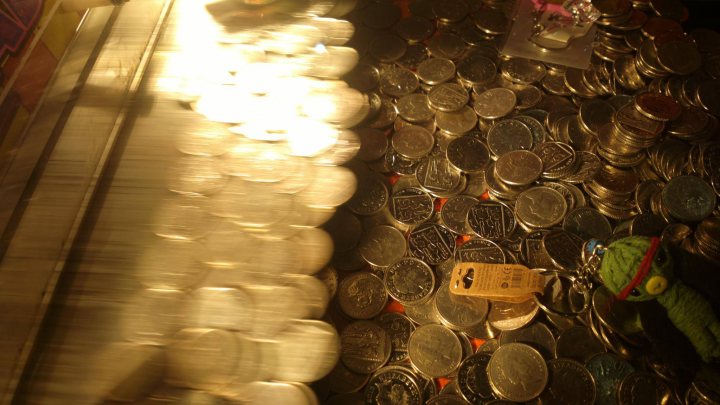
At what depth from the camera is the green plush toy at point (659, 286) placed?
3.88ft

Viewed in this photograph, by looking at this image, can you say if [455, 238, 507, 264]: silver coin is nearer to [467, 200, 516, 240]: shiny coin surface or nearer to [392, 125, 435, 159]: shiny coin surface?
[467, 200, 516, 240]: shiny coin surface

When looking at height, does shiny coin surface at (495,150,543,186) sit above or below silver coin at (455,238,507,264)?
above

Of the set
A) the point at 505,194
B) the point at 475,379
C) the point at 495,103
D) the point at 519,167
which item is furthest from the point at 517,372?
the point at 495,103

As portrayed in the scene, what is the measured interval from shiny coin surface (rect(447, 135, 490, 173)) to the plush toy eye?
2.47 ft

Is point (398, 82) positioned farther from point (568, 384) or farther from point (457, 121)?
point (568, 384)

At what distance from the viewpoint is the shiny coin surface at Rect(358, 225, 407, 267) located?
5.51ft

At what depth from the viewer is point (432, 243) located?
5.60 feet

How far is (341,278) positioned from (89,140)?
0.93 m

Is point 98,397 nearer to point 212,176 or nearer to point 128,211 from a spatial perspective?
point 128,211

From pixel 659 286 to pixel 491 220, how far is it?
0.62m

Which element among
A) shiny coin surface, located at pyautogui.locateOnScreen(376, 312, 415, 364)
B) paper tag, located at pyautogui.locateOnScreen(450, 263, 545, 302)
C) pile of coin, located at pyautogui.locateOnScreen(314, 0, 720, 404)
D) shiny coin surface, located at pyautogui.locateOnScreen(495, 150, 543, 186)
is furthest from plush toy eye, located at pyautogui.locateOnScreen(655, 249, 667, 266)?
shiny coin surface, located at pyautogui.locateOnScreen(376, 312, 415, 364)

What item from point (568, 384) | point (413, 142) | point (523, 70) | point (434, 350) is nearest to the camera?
point (568, 384)

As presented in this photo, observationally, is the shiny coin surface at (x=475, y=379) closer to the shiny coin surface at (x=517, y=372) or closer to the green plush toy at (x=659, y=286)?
the shiny coin surface at (x=517, y=372)

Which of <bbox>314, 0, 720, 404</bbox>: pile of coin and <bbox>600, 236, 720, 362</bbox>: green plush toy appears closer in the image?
<bbox>600, 236, 720, 362</bbox>: green plush toy
